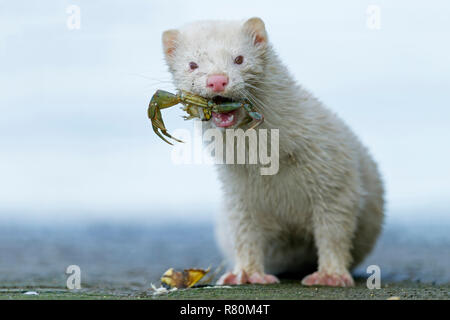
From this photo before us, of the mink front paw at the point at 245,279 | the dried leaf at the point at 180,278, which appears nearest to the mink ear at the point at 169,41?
the dried leaf at the point at 180,278

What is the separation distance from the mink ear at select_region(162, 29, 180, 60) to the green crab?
18.1 inches

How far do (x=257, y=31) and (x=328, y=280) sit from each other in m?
2.30

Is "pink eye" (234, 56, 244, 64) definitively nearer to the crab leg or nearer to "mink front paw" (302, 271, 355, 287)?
the crab leg

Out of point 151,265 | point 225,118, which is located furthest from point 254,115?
point 151,265

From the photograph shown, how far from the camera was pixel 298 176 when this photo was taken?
20.2 ft

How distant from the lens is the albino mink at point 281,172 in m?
5.50

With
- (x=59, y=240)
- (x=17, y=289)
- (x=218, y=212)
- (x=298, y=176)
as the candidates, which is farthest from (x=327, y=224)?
(x=59, y=240)

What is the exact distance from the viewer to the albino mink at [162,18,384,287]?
5500mm

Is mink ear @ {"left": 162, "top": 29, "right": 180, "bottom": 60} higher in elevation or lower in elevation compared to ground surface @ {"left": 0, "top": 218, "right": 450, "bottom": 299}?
higher

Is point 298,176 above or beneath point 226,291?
above

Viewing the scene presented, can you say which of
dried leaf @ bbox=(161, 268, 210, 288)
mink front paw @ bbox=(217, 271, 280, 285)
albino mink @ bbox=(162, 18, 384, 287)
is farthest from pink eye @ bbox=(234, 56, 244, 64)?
mink front paw @ bbox=(217, 271, 280, 285)

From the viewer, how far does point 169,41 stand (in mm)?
5863
